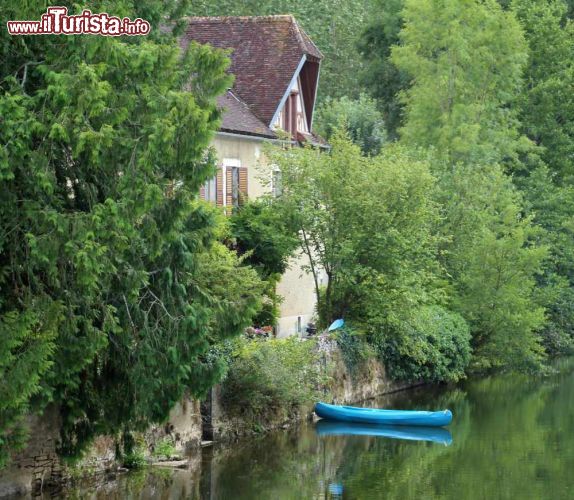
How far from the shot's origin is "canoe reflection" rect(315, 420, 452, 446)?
30.1 metres

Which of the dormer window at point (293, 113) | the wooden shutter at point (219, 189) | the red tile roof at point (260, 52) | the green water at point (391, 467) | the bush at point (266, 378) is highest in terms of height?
the red tile roof at point (260, 52)

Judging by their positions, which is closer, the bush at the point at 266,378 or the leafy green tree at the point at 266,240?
the bush at the point at 266,378

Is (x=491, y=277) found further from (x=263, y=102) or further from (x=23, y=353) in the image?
(x=23, y=353)

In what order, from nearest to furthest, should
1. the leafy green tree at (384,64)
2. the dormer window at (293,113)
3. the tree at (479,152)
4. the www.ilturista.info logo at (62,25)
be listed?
the www.ilturista.info logo at (62,25) < the dormer window at (293,113) < the tree at (479,152) < the leafy green tree at (384,64)

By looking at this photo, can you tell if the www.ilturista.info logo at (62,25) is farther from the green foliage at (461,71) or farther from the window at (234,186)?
the green foliage at (461,71)

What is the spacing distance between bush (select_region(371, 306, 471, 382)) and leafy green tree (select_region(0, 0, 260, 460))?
14662 mm

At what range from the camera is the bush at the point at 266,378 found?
90.0ft

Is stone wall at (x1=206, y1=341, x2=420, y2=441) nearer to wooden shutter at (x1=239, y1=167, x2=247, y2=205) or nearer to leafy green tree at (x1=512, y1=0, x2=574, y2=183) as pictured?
wooden shutter at (x1=239, y1=167, x2=247, y2=205)

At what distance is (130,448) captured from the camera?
2216 centimetres

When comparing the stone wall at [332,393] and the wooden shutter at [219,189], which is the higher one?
the wooden shutter at [219,189]

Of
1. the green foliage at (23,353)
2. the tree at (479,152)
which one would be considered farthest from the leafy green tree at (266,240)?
the green foliage at (23,353)

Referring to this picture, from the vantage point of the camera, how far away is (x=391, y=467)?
86.2 feet

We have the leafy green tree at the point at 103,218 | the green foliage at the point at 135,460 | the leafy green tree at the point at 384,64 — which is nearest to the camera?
the leafy green tree at the point at 103,218

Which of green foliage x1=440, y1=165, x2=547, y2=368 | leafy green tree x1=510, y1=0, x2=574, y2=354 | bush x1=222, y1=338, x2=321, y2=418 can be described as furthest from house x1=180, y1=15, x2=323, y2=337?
leafy green tree x1=510, y1=0, x2=574, y2=354
